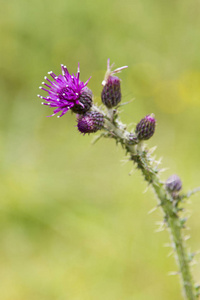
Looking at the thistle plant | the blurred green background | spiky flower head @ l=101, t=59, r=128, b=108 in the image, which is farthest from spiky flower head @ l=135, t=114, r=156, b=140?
the blurred green background

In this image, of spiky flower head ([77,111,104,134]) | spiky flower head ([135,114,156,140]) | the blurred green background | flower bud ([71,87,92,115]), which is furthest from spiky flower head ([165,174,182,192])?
the blurred green background

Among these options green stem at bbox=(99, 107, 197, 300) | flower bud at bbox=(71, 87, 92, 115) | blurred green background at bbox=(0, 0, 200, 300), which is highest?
blurred green background at bbox=(0, 0, 200, 300)

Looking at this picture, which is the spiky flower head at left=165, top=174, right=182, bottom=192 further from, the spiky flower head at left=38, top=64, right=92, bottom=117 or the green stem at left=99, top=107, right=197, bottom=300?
the spiky flower head at left=38, top=64, right=92, bottom=117

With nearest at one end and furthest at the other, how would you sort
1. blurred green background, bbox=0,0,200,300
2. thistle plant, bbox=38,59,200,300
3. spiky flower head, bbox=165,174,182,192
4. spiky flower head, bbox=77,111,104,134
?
spiky flower head, bbox=77,111,104,134 → thistle plant, bbox=38,59,200,300 → spiky flower head, bbox=165,174,182,192 → blurred green background, bbox=0,0,200,300

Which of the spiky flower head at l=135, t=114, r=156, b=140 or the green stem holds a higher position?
the spiky flower head at l=135, t=114, r=156, b=140

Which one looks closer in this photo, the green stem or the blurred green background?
the green stem

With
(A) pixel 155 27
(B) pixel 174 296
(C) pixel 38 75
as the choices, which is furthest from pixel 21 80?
(B) pixel 174 296

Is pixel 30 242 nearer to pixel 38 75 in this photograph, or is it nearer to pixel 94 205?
pixel 94 205

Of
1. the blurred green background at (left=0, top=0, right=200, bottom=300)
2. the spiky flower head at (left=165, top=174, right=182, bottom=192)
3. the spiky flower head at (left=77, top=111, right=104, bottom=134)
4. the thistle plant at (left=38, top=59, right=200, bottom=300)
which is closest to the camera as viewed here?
the spiky flower head at (left=77, top=111, right=104, bottom=134)
